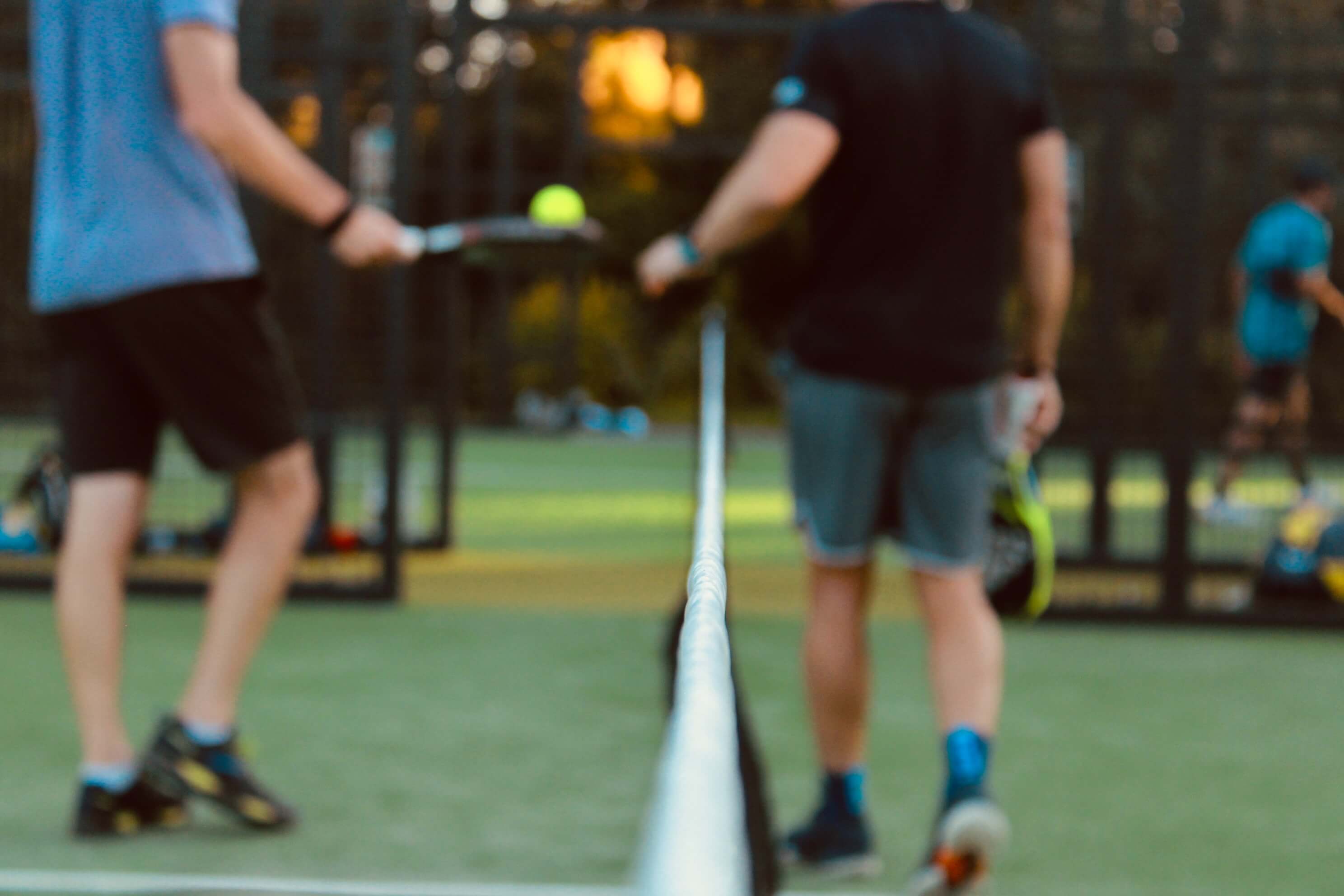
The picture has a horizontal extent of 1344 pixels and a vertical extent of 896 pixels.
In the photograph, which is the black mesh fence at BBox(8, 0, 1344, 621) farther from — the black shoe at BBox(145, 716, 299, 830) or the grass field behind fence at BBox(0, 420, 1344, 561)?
the black shoe at BBox(145, 716, 299, 830)

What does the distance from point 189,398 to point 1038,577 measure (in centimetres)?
163

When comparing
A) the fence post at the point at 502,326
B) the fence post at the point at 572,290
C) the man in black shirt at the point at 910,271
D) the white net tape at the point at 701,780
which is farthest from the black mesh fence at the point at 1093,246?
the fence post at the point at 502,326

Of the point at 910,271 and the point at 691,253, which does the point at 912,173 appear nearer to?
the point at 910,271

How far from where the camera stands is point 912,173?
11.8ft

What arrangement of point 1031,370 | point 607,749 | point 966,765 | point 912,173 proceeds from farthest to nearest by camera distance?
point 607,749 → point 1031,370 → point 912,173 → point 966,765

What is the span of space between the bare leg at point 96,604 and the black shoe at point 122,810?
58 mm

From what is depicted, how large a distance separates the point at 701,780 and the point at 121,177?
122 inches

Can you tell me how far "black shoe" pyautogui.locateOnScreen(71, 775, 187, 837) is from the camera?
3910 mm

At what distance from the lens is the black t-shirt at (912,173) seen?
3580 millimetres

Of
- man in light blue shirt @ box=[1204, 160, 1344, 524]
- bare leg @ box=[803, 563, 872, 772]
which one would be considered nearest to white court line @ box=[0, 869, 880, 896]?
bare leg @ box=[803, 563, 872, 772]

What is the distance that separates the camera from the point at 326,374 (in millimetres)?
7758

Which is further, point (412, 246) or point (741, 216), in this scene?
point (412, 246)

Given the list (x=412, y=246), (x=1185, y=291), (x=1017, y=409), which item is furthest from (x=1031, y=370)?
(x=1185, y=291)

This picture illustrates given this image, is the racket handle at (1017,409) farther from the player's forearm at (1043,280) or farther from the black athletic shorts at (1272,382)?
the black athletic shorts at (1272,382)
